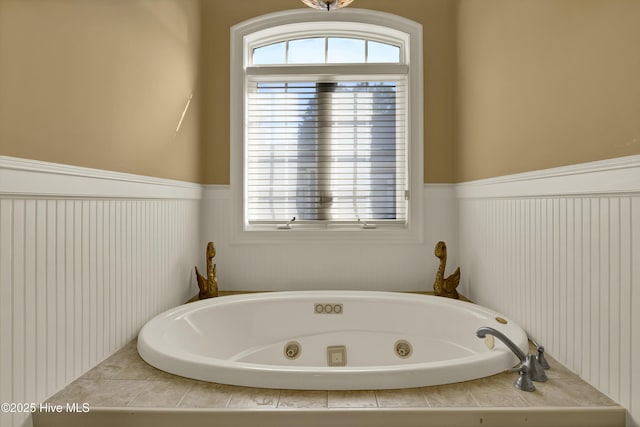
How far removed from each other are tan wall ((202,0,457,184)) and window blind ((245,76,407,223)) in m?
0.19

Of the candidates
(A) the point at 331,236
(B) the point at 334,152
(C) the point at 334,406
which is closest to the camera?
(C) the point at 334,406

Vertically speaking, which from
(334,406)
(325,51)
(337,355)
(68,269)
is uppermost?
(325,51)

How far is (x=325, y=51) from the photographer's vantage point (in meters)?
2.66

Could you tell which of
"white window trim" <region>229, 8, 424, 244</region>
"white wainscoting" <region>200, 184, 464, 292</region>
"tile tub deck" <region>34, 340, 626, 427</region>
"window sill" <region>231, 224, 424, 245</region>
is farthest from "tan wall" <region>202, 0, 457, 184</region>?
"tile tub deck" <region>34, 340, 626, 427</region>

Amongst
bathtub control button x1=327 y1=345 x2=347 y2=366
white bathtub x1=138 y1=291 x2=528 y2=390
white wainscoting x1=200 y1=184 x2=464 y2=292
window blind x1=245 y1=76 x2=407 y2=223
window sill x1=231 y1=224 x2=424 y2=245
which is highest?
window blind x1=245 y1=76 x2=407 y2=223

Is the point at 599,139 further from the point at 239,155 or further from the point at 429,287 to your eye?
the point at 239,155

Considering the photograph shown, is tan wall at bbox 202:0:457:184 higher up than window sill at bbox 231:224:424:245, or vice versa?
tan wall at bbox 202:0:457:184

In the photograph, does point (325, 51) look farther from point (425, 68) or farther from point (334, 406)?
point (334, 406)

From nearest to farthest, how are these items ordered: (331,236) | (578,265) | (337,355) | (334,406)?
1. (334,406)
2. (578,265)
3. (337,355)
4. (331,236)

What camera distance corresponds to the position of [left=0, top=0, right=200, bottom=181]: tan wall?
105 centimetres

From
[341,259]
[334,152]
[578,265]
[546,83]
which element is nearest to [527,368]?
[578,265]

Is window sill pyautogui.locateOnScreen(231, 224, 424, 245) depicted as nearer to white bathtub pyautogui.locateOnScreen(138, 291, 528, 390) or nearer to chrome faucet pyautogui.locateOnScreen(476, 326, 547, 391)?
white bathtub pyautogui.locateOnScreen(138, 291, 528, 390)

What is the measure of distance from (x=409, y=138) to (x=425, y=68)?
0.46 metres

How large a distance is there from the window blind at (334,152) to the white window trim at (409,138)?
111mm
